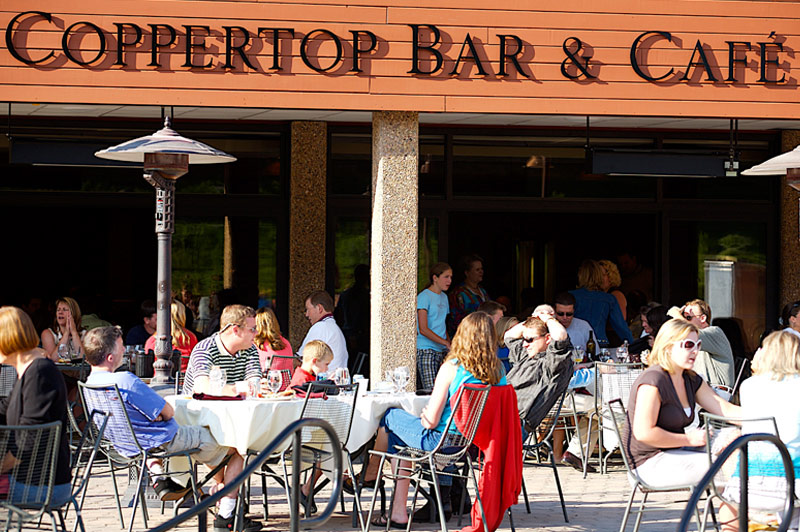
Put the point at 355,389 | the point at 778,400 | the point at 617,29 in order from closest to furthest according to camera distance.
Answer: the point at 778,400
the point at 355,389
the point at 617,29

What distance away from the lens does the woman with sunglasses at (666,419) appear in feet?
17.8

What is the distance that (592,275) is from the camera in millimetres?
10211

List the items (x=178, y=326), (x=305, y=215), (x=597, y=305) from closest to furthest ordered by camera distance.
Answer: (x=178, y=326)
(x=597, y=305)
(x=305, y=215)

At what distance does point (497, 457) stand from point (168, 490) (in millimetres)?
2024

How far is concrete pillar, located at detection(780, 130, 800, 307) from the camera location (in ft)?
36.8

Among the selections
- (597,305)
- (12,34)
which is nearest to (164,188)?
(12,34)

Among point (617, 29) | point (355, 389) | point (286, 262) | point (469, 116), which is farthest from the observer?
point (286, 262)

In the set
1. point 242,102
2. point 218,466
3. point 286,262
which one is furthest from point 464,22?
point 218,466

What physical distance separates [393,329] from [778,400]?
12.8ft

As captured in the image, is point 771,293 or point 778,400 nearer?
point 778,400

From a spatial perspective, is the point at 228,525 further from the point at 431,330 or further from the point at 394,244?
the point at 431,330

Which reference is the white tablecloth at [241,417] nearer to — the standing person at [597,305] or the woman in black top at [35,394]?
the woman in black top at [35,394]

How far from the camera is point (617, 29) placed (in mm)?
8922

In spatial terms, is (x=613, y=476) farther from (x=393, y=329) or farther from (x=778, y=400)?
(x=778, y=400)
